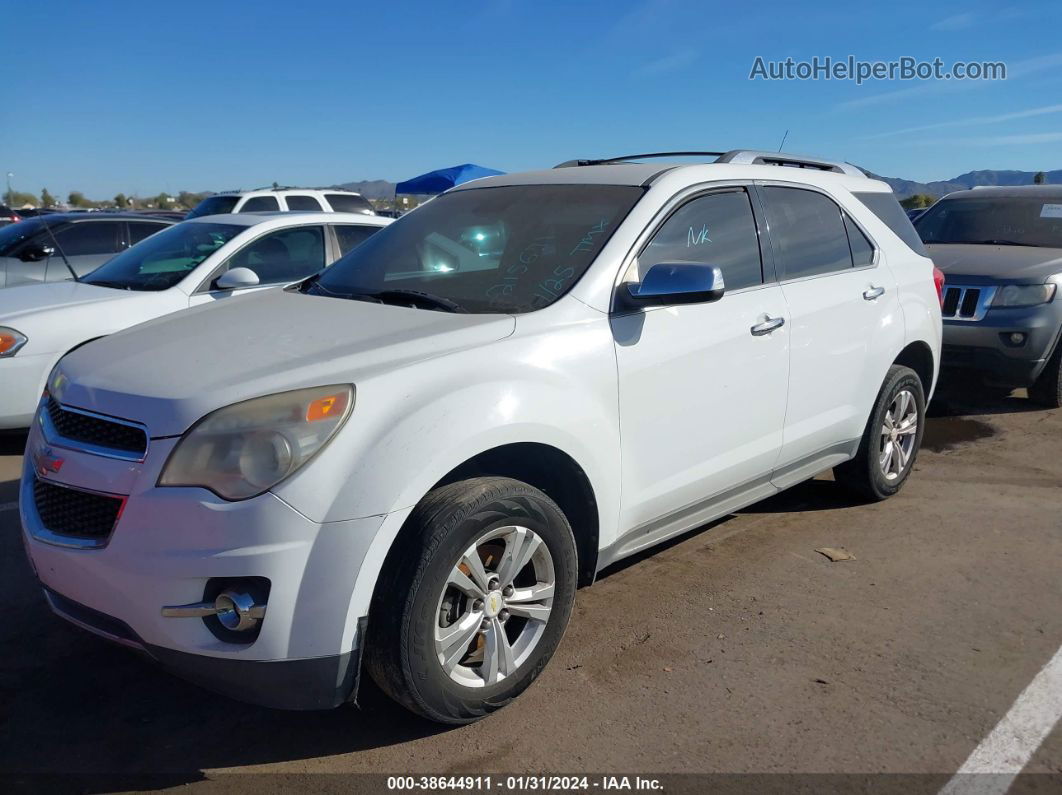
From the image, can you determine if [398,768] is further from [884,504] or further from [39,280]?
[39,280]

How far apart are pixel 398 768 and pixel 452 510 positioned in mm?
802

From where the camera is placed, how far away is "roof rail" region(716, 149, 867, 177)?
4.31 meters

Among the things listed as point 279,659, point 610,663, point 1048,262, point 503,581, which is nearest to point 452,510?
point 503,581

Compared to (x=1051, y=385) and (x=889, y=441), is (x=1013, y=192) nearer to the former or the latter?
(x=1051, y=385)

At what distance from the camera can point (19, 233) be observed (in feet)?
30.3

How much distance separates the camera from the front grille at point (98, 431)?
8.51 feet

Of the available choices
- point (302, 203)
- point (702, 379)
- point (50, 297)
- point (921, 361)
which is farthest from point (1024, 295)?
point (302, 203)

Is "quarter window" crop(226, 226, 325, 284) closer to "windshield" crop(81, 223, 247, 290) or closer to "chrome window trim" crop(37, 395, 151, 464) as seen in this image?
"windshield" crop(81, 223, 247, 290)

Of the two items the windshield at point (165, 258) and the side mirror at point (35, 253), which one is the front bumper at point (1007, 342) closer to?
the windshield at point (165, 258)

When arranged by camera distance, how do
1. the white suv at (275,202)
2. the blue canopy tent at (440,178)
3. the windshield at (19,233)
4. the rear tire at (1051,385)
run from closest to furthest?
the rear tire at (1051,385), the windshield at (19,233), the white suv at (275,202), the blue canopy tent at (440,178)

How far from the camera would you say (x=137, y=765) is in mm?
2729

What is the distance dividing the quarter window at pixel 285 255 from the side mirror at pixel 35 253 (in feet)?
10.0

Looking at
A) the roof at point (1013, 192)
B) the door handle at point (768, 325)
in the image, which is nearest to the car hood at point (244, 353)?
the door handle at point (768, 325)

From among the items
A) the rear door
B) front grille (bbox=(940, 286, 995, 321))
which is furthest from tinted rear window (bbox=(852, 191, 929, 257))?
front grille (bbox=(940, 286, 995, 321))
